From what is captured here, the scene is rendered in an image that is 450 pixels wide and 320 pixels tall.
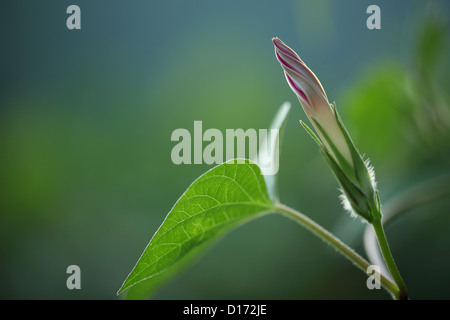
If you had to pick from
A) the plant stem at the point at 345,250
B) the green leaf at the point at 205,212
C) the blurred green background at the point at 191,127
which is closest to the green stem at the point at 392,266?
the plant stem at the point at 345,250

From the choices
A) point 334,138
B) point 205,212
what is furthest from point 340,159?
point 205,212

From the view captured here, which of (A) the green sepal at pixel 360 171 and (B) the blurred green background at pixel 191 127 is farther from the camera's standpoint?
(B) the blurred green background at pixel 191 127

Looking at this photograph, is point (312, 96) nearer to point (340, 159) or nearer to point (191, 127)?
point (340, 159)

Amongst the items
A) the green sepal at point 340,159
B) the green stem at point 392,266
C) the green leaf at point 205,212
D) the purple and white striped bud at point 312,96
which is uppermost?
the purple and white striped bud at point 312,96

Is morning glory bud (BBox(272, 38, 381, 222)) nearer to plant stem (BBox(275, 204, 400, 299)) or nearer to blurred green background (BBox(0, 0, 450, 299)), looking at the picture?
plant stem (BBox(275, 204, 400, 299))

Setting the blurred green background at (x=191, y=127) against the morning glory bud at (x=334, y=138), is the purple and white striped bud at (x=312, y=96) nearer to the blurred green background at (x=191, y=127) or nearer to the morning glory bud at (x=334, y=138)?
the morning glory bud at (x=334, y=138)

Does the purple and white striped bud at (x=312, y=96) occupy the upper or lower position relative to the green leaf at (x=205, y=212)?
upper
